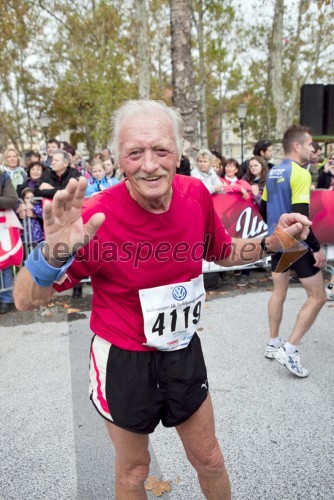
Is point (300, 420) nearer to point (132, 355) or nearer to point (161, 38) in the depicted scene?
point (132, 355)

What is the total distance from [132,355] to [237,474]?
1368mm

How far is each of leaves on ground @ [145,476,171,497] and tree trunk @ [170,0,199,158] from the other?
259 inches

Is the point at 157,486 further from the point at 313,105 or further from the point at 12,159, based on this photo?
the point at 313,105

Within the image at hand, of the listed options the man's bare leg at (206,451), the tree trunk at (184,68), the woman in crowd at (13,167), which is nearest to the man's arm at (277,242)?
the man's bare leg at (206,451)


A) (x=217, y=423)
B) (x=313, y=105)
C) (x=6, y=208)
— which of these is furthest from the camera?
(x=313, y=105)

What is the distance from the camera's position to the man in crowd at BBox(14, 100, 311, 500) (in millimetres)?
1756

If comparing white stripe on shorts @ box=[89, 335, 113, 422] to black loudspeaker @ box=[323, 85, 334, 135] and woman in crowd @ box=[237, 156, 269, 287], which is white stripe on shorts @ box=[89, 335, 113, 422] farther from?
black loudspeaker @ box=[323, 85, 334, 135]

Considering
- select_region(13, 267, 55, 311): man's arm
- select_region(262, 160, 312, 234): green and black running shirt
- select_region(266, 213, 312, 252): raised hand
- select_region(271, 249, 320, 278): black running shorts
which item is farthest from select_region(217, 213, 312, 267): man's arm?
select_region(271, 249, 320, 278): black running shorts

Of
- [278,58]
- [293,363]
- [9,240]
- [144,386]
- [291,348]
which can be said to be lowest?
[293,363]

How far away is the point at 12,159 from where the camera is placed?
7801mm

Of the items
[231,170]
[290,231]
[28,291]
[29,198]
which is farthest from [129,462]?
[231,170]

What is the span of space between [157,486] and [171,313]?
53.0 inches

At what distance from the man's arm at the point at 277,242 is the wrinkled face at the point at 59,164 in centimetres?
471

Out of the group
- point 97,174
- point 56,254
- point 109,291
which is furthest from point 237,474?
point 97,174
